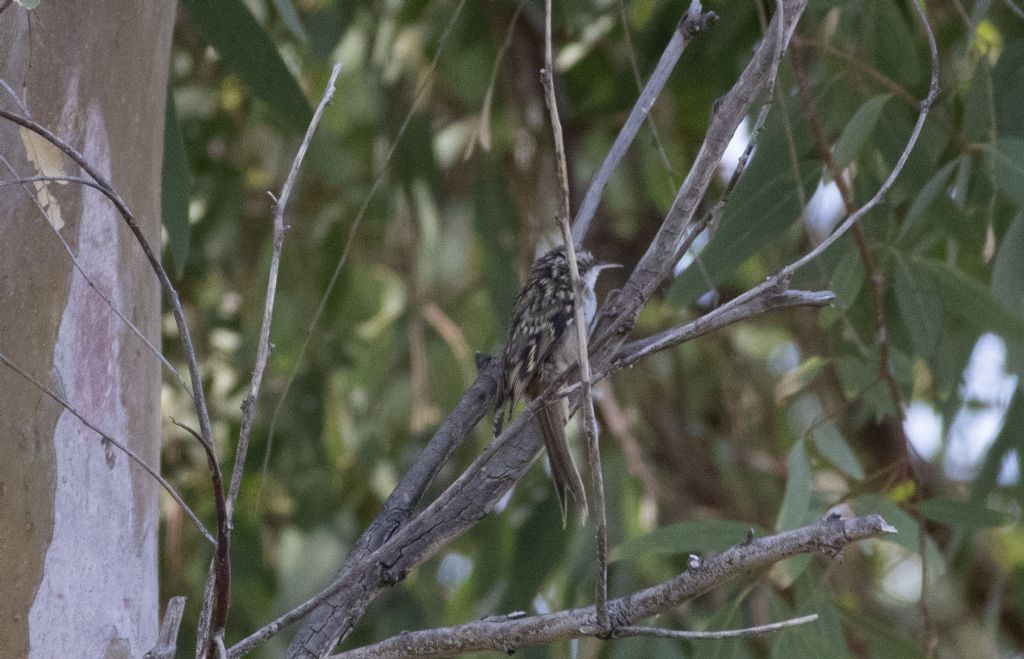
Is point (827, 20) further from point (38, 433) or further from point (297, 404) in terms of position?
point (38, 433)

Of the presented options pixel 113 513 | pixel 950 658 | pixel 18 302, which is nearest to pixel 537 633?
pixel 113 513

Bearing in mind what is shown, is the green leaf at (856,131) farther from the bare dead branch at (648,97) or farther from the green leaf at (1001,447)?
the green leaf at (1001,447)

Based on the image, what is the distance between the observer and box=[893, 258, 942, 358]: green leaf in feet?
9.43

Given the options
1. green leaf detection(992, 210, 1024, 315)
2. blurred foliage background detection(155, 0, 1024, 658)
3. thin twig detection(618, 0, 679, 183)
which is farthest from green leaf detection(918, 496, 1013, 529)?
A: thin twig detection(618, 0, 679, 183)

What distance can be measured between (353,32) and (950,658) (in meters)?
3.59

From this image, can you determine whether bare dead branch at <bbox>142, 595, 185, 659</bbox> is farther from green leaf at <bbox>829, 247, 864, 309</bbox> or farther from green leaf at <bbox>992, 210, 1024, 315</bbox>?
green leaf at <bbox>992, 210, 1024, 315</bbox>

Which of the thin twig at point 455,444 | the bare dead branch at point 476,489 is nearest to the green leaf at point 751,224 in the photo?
the thin twig at point 455,444

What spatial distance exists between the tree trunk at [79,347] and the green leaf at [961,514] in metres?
1.86

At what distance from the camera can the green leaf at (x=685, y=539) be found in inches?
112

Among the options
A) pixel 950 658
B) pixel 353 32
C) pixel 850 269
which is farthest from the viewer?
pixel 950 658

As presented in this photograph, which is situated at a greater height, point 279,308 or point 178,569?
point 279,308

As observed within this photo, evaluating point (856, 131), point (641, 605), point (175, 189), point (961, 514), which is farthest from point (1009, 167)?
point (175, 189)

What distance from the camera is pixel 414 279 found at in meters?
4.52

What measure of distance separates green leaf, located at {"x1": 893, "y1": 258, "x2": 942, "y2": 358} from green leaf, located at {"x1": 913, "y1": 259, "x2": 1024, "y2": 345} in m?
0.02
